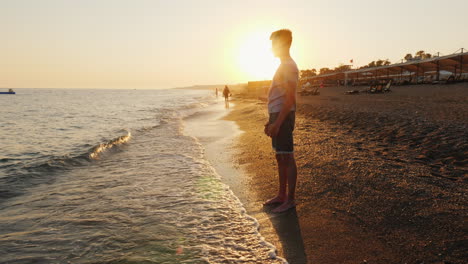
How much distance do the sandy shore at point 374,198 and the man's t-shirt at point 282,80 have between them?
1.38 metres

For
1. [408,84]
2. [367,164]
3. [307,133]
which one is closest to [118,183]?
[367,164]

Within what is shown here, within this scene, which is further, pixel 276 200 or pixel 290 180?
pixel 276 200

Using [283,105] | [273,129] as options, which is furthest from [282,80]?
[273,129]

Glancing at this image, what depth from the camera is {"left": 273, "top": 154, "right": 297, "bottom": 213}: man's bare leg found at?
11.3 feet

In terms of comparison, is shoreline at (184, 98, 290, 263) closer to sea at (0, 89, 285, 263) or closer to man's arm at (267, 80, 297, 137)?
sea at (0, 89, 285, 263)

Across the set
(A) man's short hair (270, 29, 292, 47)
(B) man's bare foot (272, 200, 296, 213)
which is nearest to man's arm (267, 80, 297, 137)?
(A) man's short hair (270, 29, 292, 47)

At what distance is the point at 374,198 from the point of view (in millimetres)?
3537

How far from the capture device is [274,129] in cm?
335

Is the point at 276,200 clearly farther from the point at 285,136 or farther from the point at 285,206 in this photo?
the point at 285,136

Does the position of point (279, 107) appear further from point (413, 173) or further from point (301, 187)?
point (413, 173)

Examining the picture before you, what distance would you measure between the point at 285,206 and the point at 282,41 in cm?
210

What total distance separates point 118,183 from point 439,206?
16.5ft

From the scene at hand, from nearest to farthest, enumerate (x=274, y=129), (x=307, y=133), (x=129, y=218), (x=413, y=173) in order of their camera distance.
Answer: (x=274, y=129)
(x=129, y=218)
(x=413, y=173)
(x=307, y=133)

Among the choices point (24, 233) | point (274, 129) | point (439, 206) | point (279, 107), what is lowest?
point (24, 233)
